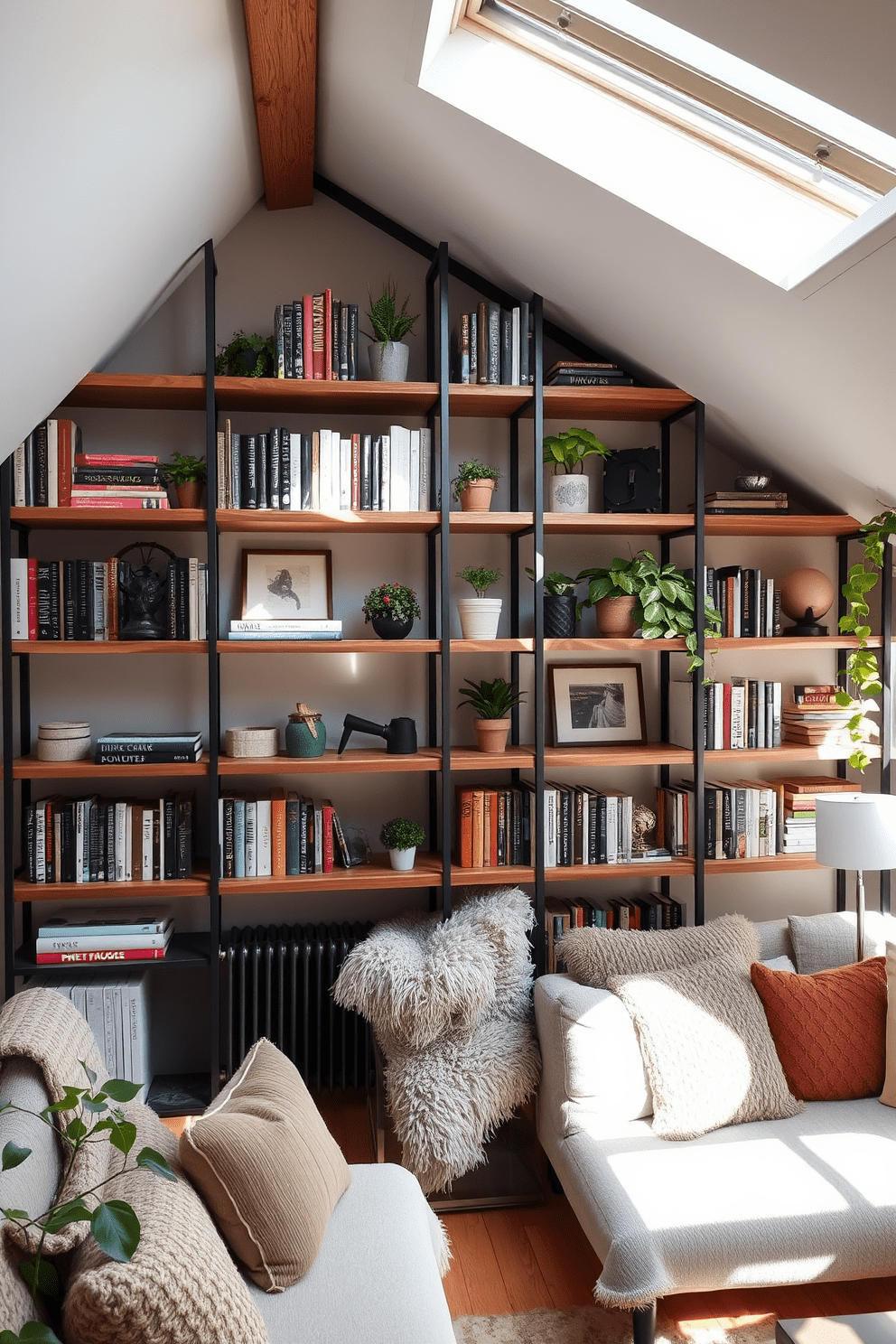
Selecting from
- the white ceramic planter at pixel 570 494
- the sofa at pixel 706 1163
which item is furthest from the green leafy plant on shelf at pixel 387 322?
the sofa at pixel 706 1163

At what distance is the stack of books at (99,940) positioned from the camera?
2.93 meters

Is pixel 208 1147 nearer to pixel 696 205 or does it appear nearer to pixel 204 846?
pixel 204 846

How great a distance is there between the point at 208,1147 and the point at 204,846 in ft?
5.36

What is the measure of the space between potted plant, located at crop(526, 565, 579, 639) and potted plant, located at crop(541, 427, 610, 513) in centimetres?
23

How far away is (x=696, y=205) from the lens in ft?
7.70

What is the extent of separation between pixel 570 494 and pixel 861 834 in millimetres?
1361

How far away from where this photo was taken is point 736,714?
331 cm

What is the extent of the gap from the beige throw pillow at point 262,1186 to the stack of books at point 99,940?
118 cm

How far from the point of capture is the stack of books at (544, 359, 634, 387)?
316 cm

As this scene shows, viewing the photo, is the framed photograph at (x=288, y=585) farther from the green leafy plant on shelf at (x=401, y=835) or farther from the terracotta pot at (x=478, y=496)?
the green leafy plant on shelf at (x=401, y=835)

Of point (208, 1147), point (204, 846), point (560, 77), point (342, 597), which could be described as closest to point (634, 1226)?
point (208, 1147)

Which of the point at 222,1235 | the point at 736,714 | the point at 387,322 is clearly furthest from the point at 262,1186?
the point at 387,322

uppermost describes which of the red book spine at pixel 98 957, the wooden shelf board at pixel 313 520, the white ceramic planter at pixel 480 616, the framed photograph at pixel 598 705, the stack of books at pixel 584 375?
the stack of books at pixel 584 375

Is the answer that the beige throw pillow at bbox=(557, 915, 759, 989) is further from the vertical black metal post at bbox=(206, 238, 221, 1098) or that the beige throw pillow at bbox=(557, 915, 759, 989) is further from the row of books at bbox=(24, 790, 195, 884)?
the row of books at bbox=(24, 790, 195, 884)
